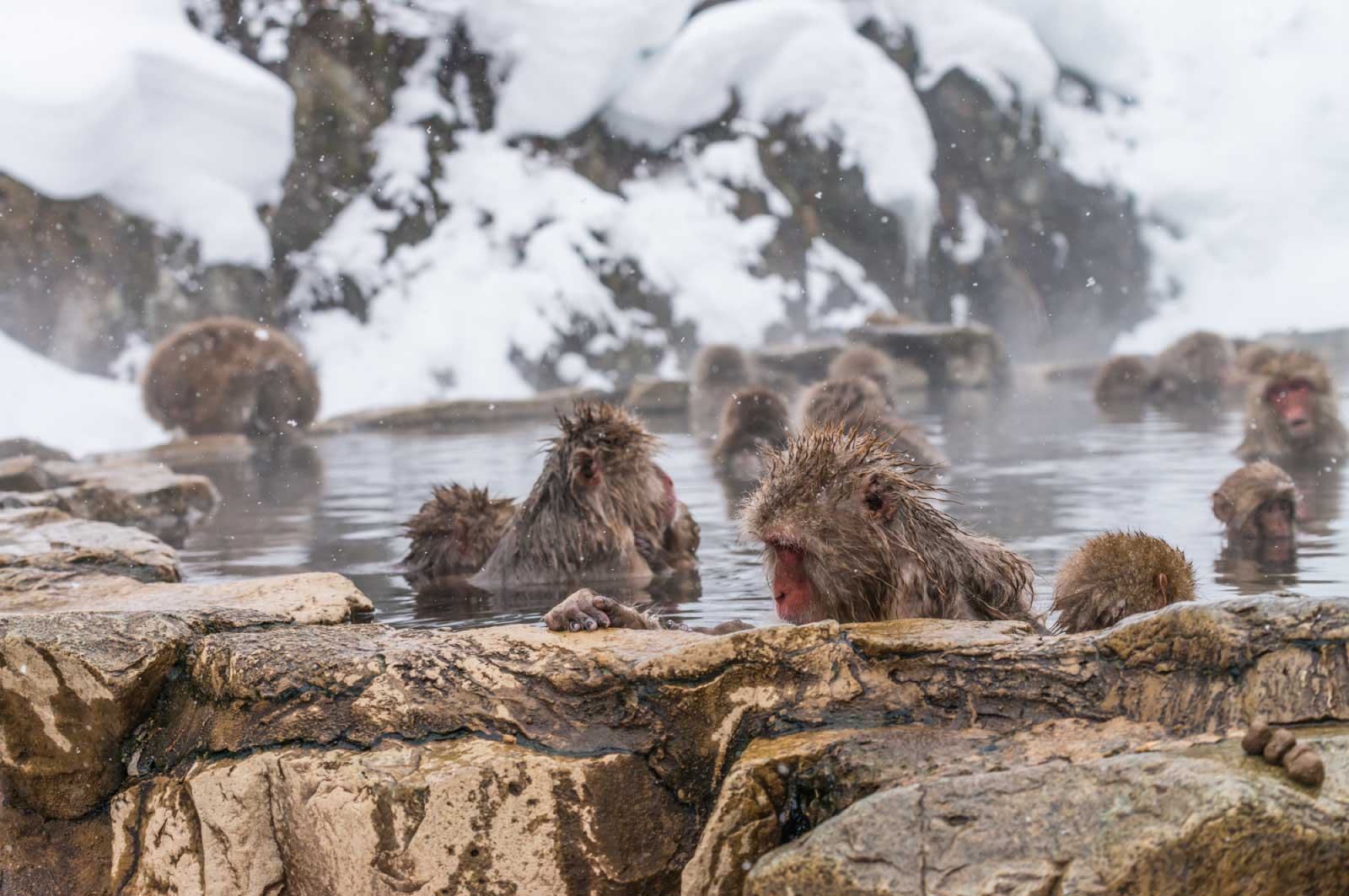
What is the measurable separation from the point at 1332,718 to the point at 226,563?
4131 millimetres

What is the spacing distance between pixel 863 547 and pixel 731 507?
370 centimetres

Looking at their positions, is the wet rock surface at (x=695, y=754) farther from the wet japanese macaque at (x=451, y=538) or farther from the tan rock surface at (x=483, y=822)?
the wet japanese macaque at (x=451, y=538)

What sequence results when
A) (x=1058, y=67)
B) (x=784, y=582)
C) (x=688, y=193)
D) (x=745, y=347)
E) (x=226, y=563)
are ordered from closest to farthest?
(x=784, y=582)
(x=226, y=563)
(x=745, y=347)
(x=688, y=193)
(x=1058, y=67)

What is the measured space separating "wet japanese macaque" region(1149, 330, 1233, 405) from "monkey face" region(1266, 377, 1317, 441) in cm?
581

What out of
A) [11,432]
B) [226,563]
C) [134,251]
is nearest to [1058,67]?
[134,251]

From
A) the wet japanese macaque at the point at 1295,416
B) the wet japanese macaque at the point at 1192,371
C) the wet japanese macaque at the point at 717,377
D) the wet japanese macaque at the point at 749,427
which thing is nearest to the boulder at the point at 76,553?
the wet japanese macaque at the point at 749,427

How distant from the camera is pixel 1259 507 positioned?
477 cm

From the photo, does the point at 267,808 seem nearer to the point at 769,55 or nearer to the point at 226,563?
the point at 226,563

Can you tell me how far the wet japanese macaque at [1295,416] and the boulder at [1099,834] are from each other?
5.98 meters

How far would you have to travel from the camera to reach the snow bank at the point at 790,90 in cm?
1975

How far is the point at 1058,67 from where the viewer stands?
23.6 meters

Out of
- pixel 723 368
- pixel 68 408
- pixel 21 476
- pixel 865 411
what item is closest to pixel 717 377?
pixel 723 368

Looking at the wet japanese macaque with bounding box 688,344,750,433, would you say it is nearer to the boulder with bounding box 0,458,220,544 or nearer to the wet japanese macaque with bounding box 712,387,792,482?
the wet japanese macaque with bounding box 712,387,792,482

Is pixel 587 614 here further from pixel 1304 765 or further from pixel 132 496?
pixel 132 496
